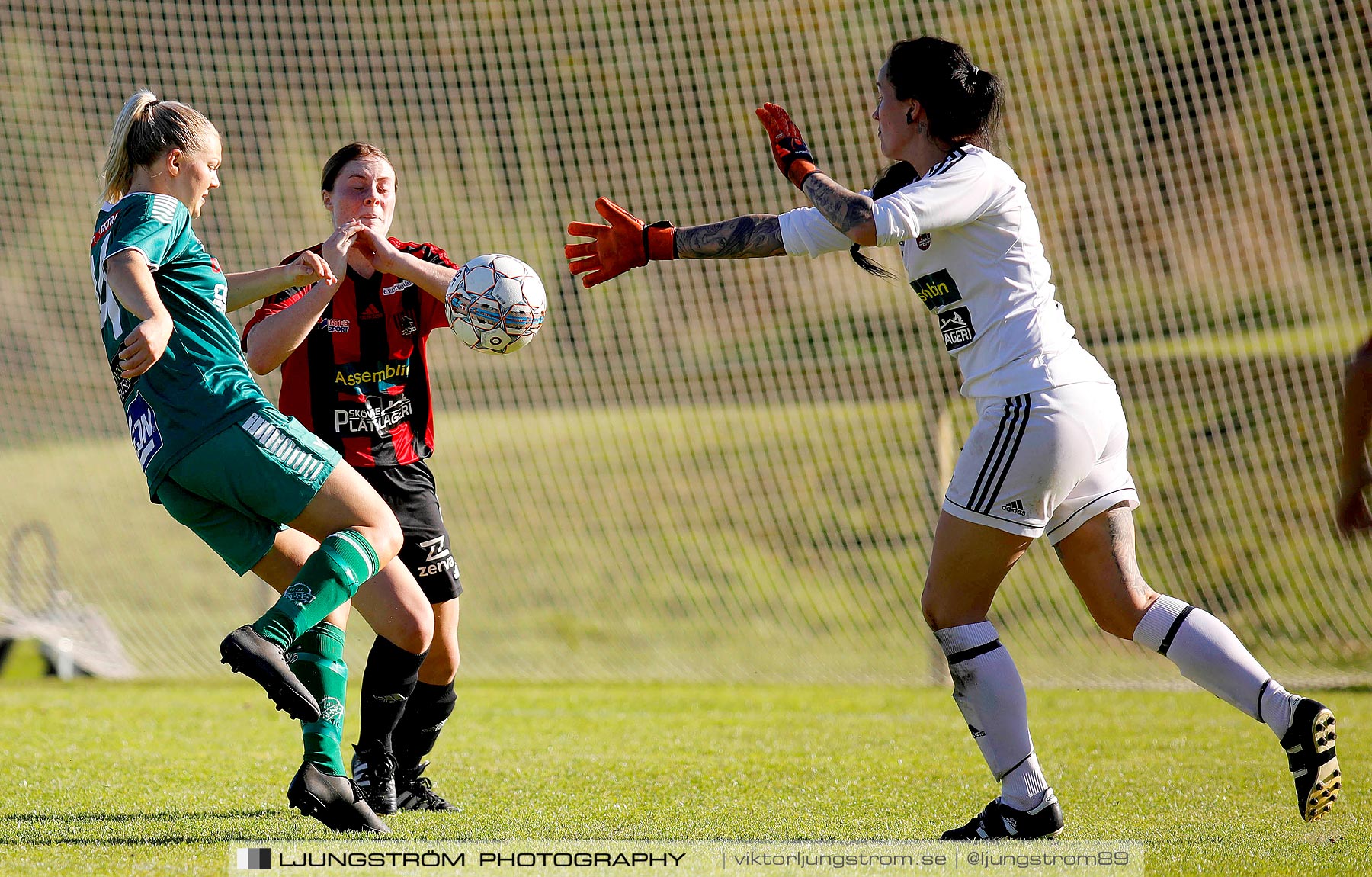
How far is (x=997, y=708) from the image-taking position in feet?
10.8

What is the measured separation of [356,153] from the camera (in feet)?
12.8

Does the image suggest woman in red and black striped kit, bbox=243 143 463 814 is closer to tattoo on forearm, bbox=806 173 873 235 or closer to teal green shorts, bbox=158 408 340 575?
teal green shorts, bbox=158 408 340 575

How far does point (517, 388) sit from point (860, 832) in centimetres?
752

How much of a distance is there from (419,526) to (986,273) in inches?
76.0

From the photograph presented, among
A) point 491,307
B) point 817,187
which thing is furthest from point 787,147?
point 491,307

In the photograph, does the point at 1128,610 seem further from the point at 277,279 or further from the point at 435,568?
the point at 277,279

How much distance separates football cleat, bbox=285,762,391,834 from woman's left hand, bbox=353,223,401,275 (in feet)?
4.75

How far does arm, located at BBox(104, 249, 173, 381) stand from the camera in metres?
2.88

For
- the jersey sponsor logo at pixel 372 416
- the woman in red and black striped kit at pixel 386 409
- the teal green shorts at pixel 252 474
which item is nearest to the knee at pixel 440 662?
the woman in red and black striped kit at pixel 386 409

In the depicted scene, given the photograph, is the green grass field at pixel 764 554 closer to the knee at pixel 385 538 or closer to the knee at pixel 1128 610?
the knee at pixel 1128 610

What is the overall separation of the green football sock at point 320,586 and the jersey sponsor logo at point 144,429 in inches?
18.8

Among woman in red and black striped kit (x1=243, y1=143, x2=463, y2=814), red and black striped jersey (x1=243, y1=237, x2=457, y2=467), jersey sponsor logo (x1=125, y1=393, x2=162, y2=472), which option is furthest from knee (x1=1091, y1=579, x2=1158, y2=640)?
jersey sponsor logo (x1=125, y1=393, x2=162, y2=472)

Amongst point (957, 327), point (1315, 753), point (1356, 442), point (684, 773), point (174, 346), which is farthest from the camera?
point (684, 773)

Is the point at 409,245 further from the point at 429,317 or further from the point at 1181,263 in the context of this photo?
the point at 1181,263
